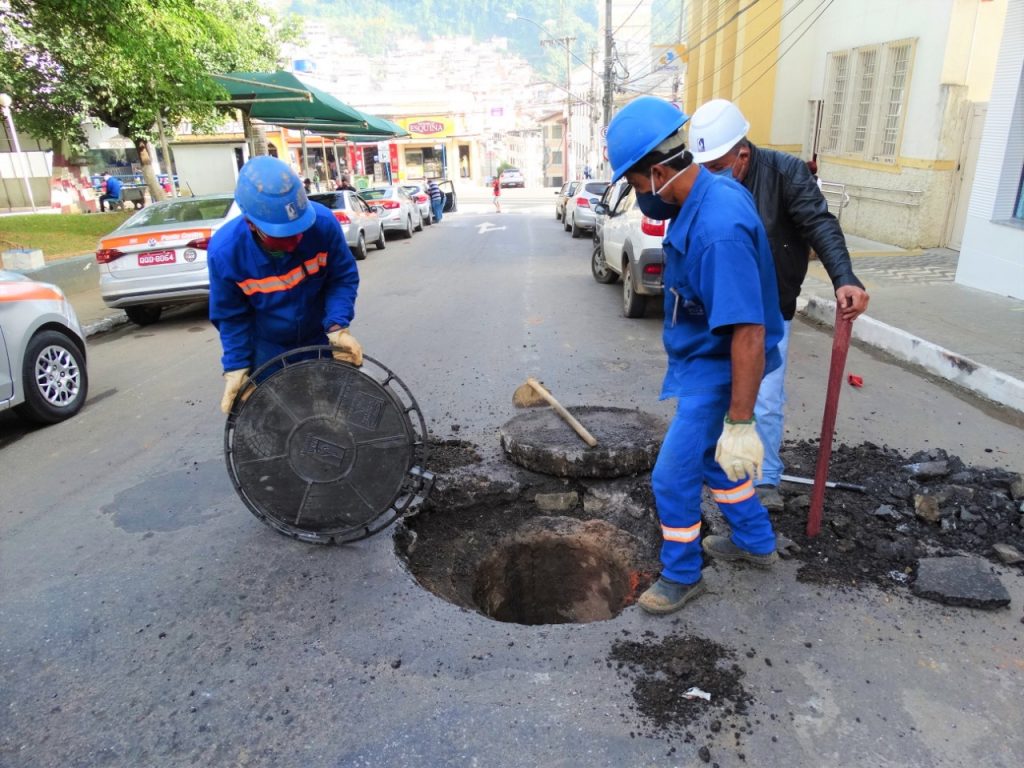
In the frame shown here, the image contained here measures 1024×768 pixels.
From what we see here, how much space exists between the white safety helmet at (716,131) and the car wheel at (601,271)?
25.1ft

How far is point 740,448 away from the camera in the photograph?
258 cm

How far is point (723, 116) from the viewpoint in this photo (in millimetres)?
3189

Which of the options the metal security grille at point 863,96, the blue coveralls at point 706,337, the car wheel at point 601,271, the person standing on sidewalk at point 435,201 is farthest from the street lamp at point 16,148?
the blue coveralls at point 706,337

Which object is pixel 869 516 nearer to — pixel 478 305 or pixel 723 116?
pixel 723 116

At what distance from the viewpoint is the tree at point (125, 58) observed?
9.05 metres

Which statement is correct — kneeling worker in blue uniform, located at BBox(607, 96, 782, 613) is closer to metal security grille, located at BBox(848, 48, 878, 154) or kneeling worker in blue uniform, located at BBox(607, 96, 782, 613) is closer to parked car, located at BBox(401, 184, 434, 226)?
metal security grille, located at BBox(848, 48, 878, 154)

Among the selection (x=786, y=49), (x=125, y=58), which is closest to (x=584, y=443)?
(x=125, y=58)

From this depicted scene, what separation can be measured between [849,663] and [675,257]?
1691 mm

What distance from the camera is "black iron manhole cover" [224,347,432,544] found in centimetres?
326

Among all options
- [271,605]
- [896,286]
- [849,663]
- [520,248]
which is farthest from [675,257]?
[520,248]

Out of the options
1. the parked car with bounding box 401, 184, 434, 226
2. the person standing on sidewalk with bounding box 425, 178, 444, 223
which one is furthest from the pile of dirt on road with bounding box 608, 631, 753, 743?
the person standing on sidewalk with bounding box 425, 178, 444, 223

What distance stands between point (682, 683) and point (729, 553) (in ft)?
2.91

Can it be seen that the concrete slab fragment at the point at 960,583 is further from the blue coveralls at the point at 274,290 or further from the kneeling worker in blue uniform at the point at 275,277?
the blue coveralls at the point at 274,290

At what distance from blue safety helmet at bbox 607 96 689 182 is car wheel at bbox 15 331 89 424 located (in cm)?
497
